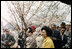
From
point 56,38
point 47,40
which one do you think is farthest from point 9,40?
point 47,40

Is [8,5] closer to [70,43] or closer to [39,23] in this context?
[39,23]

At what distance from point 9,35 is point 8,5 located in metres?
1.29

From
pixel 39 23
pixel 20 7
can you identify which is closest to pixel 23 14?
pixel 20 7

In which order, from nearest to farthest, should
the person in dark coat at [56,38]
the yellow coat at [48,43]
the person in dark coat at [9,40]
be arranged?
the yellow coat at [48,43] → the person in dark coat at [56,38] → the person in dark coat at [9,40]

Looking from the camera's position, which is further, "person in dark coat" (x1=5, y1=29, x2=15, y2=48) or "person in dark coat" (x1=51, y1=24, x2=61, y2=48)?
"person in dark coat" (x1=5, y1=29, x2=15, y2=48)

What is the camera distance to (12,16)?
636cm

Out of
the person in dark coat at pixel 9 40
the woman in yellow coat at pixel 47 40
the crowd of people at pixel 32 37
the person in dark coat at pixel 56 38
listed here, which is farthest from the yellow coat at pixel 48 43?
the person in dark coat at pixel 9 40

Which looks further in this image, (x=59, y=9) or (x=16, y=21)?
(x=59, y=9)

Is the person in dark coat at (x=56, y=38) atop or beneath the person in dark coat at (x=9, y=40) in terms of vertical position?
atop

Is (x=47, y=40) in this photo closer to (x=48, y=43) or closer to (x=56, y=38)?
(x=48, y=43)

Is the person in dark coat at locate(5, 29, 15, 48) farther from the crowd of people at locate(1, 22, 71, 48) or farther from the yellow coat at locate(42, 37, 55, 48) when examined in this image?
the yellow coat at locate(42, 37, 55, 48)

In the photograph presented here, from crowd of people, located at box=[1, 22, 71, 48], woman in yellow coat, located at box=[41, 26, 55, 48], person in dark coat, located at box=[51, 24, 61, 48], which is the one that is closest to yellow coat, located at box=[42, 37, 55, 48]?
woman in yellow coat, located at box=[41, 26, 55, 48]

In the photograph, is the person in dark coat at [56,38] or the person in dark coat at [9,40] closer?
the person in dark coat at [56,38]

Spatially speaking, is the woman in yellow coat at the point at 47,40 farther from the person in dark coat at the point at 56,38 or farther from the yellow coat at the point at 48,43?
the person in dark coat at the point at 56,38
